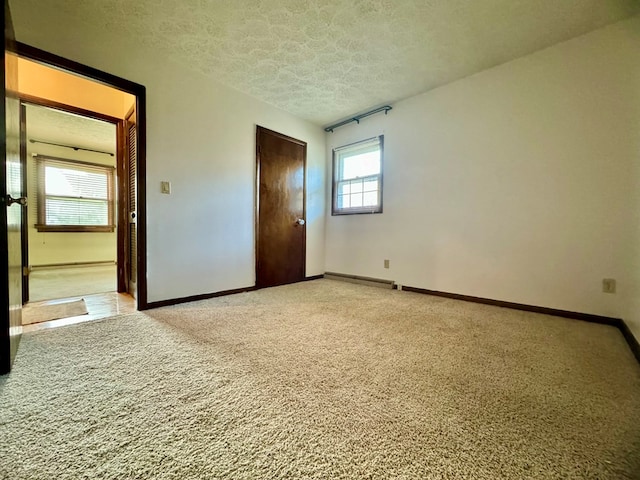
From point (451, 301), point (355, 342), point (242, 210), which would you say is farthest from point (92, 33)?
point (451, 301)

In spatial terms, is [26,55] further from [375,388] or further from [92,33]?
[375,388]

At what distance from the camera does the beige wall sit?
249 cm

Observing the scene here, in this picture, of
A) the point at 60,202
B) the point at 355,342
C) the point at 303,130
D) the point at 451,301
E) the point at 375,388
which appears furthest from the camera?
the point at 60,202

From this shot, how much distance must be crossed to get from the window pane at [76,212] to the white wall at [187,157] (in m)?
4.31

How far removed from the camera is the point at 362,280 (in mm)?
3605

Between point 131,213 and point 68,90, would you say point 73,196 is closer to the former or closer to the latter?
point 68,90

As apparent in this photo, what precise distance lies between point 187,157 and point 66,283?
275 cm

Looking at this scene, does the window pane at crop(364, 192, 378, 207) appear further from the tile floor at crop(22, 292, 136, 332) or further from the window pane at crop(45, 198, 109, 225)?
the window pane at crop(45, 198, 109, 225)

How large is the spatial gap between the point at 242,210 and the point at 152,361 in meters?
1.99

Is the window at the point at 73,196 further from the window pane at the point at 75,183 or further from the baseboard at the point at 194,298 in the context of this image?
the baseboard at the point at 194,298

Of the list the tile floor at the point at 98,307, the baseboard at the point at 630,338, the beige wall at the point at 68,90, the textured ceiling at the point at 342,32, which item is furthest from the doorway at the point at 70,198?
the baseboard at the point at 630,338

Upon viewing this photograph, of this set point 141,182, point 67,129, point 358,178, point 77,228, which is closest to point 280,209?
point 358,178

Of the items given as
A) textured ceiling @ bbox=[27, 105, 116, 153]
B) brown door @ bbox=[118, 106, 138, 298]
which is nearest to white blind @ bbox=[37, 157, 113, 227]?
textured ceiling @ bbox=[27, 105, 116, 153]

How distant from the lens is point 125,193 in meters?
3.03
